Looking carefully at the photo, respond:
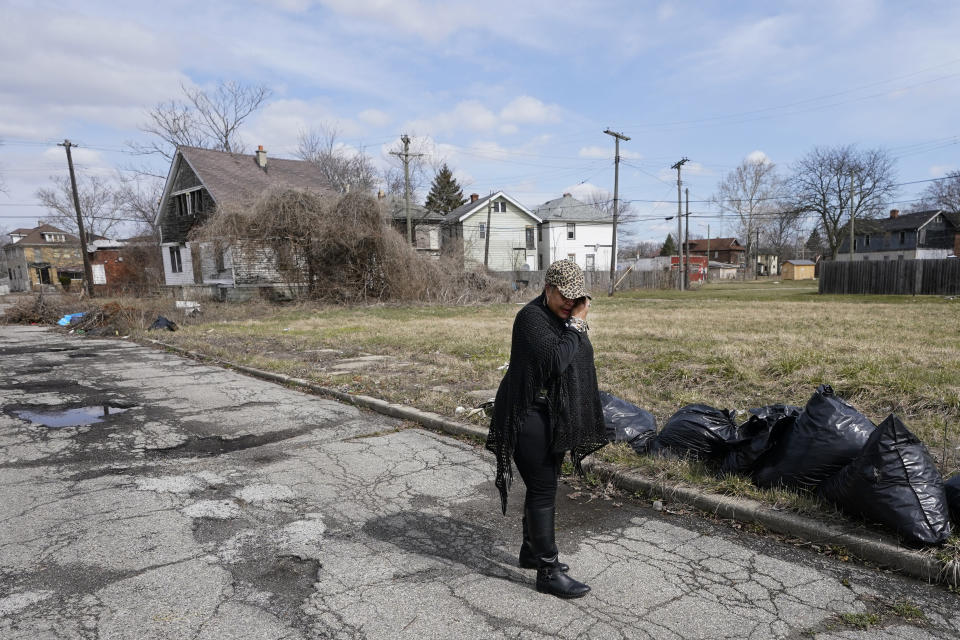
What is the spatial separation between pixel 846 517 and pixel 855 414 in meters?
0.71

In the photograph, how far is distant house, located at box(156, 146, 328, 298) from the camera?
28844mm

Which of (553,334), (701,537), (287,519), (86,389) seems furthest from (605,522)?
(86,389)

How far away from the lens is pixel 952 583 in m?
2.89

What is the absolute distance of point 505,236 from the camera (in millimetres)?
50938

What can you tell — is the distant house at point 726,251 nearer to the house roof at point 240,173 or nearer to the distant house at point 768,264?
the distant house at point 768,264

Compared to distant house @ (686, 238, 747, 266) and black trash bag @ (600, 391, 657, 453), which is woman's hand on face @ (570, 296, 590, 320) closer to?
black trash bag @ (600, 391, 657, 453)

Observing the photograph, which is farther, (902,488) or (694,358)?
(694,358)

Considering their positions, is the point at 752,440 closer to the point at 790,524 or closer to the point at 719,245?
the point at 790,524

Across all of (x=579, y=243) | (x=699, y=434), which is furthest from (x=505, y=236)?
(x=699, y=434)

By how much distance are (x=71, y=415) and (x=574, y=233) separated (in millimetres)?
50942

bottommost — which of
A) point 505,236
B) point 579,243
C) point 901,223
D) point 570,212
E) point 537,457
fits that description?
point 537,457

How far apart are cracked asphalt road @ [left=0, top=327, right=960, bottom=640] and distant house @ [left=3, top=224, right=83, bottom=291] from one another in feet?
200

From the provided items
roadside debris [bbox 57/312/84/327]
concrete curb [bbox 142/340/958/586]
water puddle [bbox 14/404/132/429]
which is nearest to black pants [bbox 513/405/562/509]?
concrete curb [bbox 142/340/958/586]

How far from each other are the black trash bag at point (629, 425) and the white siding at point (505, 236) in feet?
144
